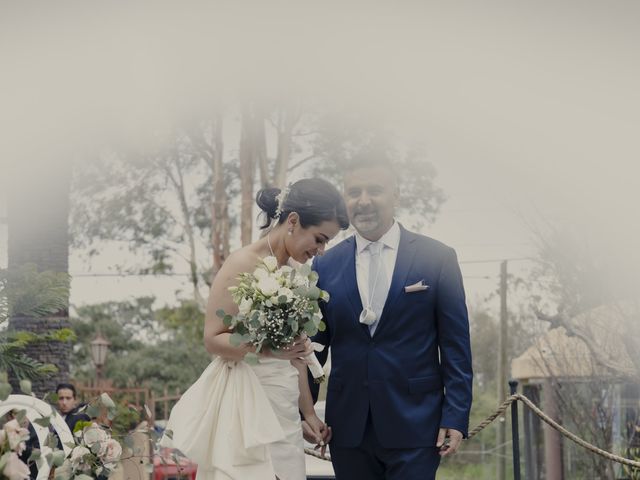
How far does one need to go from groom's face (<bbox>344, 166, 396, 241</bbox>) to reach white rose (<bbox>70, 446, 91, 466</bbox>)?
143cm

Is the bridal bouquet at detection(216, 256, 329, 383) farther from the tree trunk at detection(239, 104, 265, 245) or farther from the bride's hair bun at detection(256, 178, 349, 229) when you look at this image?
the tree trunk at detection(239, 104, 265, 245)

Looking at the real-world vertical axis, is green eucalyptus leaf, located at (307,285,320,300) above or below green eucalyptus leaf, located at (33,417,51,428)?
above

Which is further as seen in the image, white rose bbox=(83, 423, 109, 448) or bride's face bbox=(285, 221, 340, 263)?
bride's face bbox=(285, 221, 340, 263)

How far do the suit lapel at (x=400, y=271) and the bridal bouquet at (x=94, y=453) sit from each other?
47.0 inches

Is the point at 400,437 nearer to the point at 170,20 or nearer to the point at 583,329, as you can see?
the point at 583,329

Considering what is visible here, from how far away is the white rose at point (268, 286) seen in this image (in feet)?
12.5

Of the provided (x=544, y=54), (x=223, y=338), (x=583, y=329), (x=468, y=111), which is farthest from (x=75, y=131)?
(x=223, y=338)

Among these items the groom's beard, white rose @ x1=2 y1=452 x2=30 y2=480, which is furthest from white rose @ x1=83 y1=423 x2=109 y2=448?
the groom's beard

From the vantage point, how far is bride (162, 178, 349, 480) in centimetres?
394

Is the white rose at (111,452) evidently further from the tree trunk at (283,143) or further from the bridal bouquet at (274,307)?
the tree trunk at (283,143)

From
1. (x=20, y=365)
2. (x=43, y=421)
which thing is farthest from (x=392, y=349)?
(x=20, y=365)

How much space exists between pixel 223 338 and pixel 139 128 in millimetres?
15881

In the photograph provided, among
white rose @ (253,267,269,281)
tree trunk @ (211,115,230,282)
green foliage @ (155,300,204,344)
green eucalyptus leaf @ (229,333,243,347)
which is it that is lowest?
green foliage @ (155,300,204,344)

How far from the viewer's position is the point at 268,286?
3.81 metres
